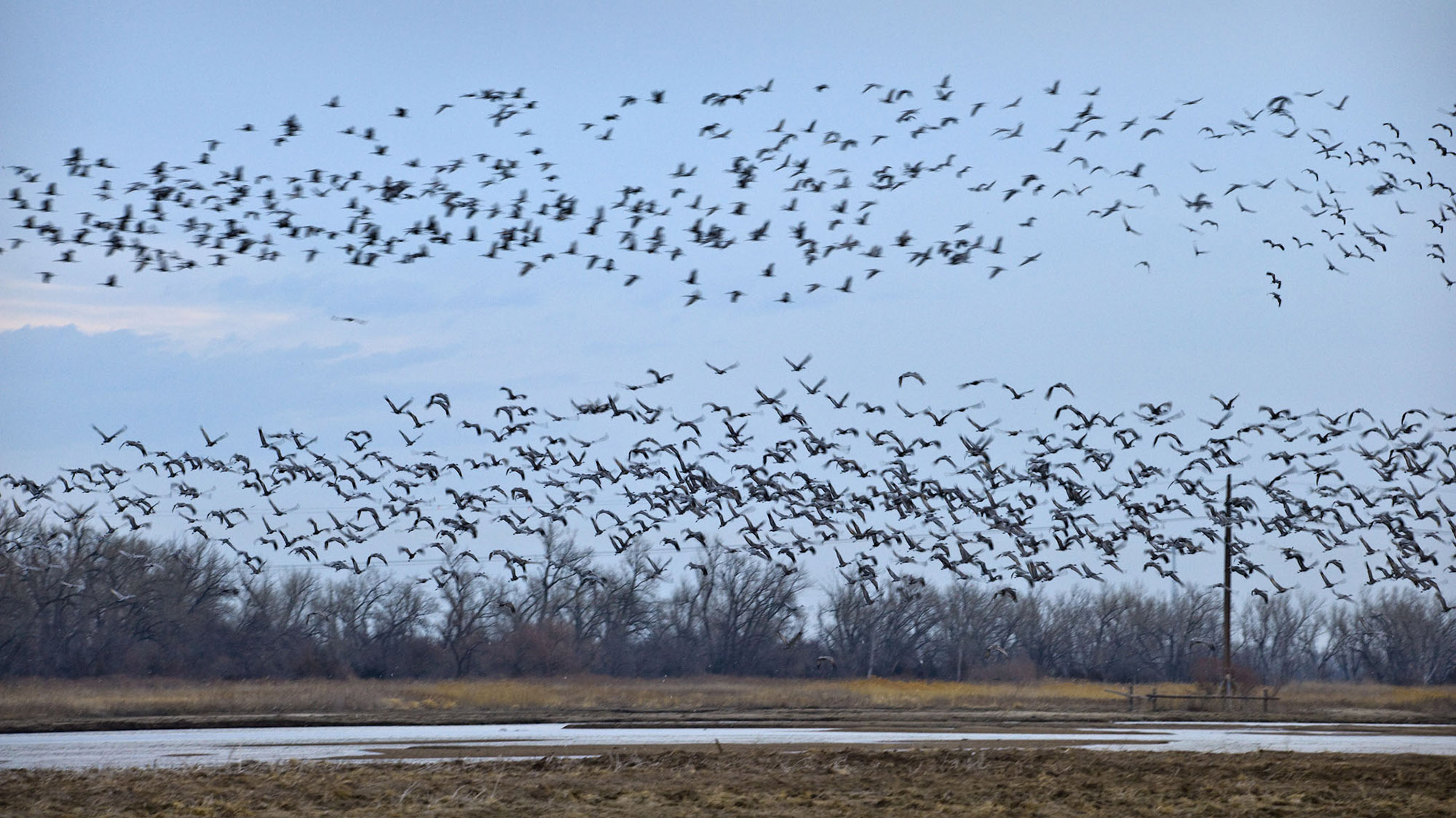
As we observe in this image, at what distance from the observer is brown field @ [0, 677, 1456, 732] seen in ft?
129

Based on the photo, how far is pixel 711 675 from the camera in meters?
72.9

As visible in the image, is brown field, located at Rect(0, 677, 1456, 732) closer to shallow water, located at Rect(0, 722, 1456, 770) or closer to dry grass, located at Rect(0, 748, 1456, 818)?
shallow water, located at Rect(0, 722, 1456, 770)

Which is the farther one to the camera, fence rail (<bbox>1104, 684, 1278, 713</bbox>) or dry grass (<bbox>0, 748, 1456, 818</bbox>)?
fence rail (<bbox>1104, 684, 1278, 713</bbox>)

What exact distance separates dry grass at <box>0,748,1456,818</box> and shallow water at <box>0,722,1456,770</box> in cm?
286

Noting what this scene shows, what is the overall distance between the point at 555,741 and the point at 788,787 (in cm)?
1030

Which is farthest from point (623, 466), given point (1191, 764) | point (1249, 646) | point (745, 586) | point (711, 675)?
point (1249, 646)

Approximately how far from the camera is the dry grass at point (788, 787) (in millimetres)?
18703

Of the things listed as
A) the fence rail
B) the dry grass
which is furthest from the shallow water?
the fence rail

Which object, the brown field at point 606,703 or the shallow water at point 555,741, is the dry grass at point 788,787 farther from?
the brown field at point 606,703

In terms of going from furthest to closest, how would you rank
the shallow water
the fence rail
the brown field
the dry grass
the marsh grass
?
A: the fence rail < the marsh grass < the brown field < the shallow water < the dry grass

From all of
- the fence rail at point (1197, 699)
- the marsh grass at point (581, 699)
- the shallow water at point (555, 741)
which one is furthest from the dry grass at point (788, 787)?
the fence rail at point (1197, 699)

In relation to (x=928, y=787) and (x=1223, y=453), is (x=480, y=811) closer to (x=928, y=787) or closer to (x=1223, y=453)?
(x=928, y=787)

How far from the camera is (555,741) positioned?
30109 mm

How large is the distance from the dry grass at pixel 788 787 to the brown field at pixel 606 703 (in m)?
14.1
